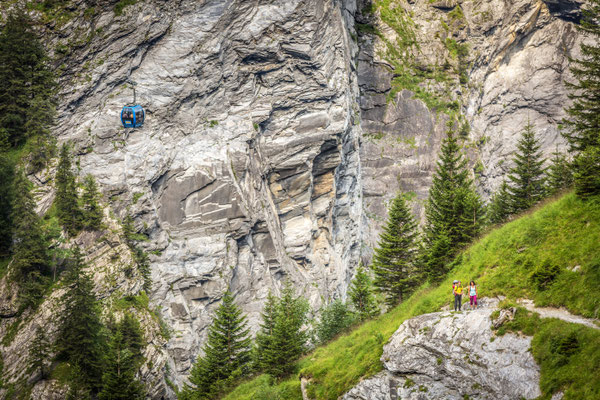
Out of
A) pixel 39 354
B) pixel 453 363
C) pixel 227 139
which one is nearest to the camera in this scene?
pixel 453 363

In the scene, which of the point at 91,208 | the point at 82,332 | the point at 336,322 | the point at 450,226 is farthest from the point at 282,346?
the point at 91,208

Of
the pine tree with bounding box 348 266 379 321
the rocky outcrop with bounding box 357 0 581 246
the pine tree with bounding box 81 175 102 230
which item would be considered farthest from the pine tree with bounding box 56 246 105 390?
the rocky outcrop with bounding box 357 0 581 246

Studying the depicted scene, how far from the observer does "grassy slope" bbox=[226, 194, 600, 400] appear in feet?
48.2

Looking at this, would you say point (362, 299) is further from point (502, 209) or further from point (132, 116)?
point (132, 116)

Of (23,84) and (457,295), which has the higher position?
(23,84)

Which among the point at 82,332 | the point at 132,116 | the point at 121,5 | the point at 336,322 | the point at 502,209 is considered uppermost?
the point at 121,5

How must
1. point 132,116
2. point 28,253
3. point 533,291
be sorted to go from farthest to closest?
point 132,116
point 28,253
point 533,291

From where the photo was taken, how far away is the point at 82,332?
1625 inches

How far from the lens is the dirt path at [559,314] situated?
50.6ft

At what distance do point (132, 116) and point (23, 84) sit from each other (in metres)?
14.0

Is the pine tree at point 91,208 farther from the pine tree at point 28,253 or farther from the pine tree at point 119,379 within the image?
the pine tree at point 119,379

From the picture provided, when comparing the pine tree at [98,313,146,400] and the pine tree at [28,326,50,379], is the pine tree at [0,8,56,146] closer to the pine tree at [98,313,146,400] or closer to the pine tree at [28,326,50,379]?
the pine tree at [28,326,50,379]

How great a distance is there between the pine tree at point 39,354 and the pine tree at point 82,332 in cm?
111

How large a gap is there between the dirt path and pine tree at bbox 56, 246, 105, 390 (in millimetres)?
36075
